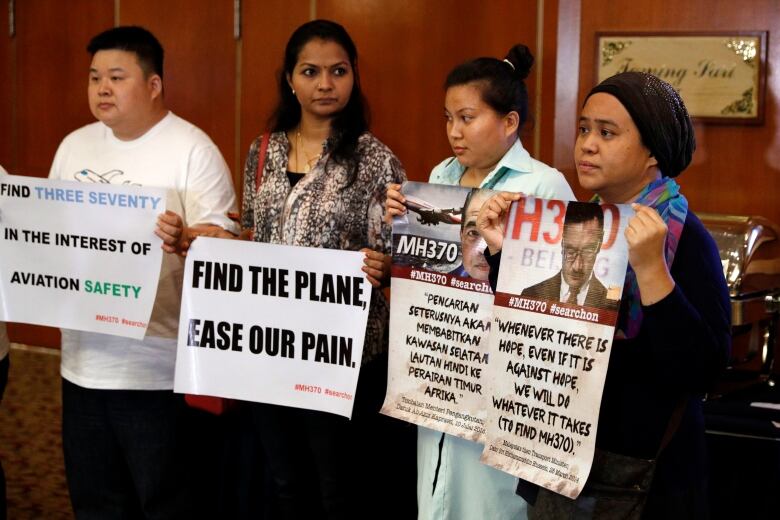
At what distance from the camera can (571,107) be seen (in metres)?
4.05

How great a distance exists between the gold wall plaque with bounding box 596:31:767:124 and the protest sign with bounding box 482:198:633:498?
2.19 meters

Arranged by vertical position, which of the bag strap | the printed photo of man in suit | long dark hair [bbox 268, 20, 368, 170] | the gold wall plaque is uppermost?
the gold wall plaque

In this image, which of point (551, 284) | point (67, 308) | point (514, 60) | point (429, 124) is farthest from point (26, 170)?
point (551, 284)

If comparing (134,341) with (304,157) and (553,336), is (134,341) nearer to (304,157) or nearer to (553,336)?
(304,157)

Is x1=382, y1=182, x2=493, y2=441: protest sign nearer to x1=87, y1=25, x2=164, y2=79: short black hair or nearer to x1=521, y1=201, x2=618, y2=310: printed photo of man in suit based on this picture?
x1=521, y1=201, x2=618, y2=310: printed photo of man in suit

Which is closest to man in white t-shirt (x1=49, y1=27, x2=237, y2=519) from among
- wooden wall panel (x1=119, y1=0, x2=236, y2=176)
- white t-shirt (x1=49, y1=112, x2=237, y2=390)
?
white t-shirt (x1=49, y1=112, x2=237, y2=390)

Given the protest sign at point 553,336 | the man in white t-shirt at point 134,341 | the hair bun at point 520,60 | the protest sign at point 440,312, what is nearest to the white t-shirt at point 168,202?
the man in white t-shirt at point 134,341

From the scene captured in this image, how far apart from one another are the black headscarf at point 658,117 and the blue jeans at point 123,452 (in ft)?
5.13

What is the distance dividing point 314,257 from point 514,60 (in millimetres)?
686

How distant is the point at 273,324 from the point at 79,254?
1.98ft

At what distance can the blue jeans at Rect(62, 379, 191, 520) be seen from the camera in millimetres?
2686

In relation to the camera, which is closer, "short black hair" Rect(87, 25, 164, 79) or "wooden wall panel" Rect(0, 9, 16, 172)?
"short black hair" Rect(87, 25, 164, 79)

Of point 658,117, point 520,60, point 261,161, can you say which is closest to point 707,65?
point 520,60

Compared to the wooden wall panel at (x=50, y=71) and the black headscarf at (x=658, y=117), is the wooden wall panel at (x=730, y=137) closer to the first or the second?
the black headscarf at (x=658, y=117)
